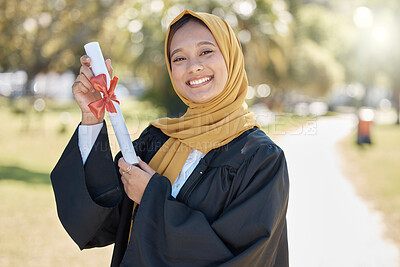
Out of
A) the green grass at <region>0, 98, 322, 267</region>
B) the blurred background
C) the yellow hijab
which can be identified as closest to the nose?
the yellow hijab

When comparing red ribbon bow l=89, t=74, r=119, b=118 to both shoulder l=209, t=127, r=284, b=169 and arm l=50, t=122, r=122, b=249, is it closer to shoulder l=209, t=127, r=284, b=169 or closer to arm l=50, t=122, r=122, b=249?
arm l=50, t=122, r=122, b=249

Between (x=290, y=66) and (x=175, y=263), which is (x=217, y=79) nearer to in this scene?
(x=175, y=263)

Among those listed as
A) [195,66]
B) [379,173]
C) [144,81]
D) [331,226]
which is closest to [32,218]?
[331,226]

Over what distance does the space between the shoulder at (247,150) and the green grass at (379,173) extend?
13.4ft

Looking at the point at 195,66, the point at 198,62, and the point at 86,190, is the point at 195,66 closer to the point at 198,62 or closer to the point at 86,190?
the point at 198,62

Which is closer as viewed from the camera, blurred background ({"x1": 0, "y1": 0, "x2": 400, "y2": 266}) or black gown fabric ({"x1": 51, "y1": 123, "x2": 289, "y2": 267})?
black gown fabric ({"x1": 51, "y1": 123, "x2": 289, "y2": 267})

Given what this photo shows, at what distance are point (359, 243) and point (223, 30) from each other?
155 inches

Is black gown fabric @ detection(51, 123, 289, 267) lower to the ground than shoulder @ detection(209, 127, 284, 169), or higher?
lower

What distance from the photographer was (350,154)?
13062 mm

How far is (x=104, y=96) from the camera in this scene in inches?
79.7

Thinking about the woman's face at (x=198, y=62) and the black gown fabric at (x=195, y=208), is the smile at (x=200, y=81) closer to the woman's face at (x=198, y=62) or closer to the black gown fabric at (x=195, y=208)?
the woman's face at (x=198, y=62)

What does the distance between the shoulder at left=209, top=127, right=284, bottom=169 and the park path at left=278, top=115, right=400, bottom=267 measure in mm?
2743

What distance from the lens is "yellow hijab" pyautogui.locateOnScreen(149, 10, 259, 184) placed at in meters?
2.16

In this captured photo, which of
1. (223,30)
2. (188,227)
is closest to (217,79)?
(223,30)
